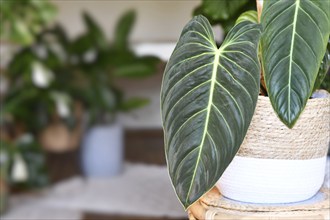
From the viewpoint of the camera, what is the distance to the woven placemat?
0.81 metres

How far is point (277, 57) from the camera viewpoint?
2.45 feet

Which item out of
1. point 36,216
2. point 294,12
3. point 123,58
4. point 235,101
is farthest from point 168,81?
point 123,58

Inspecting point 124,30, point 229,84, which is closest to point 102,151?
point 124,30

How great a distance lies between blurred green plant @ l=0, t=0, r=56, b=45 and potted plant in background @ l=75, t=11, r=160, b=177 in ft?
1.16

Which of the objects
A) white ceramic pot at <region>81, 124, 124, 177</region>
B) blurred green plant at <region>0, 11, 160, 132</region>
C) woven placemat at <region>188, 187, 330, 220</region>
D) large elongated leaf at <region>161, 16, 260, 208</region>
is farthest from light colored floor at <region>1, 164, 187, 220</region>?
large elongated leaf at <region>161, 16, 260, 208</region>

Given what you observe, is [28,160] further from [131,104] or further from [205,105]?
[205,105]

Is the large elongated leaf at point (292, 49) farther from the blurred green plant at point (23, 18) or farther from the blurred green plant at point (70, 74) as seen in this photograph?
the blurred green plant at point (70, 74)

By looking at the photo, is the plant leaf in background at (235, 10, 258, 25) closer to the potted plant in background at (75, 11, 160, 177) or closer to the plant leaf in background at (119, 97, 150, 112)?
the potted plant in background at (75, 11, 160, 177)

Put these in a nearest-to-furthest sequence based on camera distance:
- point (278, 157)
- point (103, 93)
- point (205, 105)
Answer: point (205, 105) → point (278, 157) → point (103, 93)

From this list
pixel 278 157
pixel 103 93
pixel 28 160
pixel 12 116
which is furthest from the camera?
pixel 103 93

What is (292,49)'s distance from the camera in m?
0.74

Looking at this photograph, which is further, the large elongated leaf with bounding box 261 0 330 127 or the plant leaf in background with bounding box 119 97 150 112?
the plant leaf in background with bounding box 119 97 150 112

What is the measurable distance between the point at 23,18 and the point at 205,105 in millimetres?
1700

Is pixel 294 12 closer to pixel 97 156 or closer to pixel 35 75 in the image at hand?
pixel 35 75
